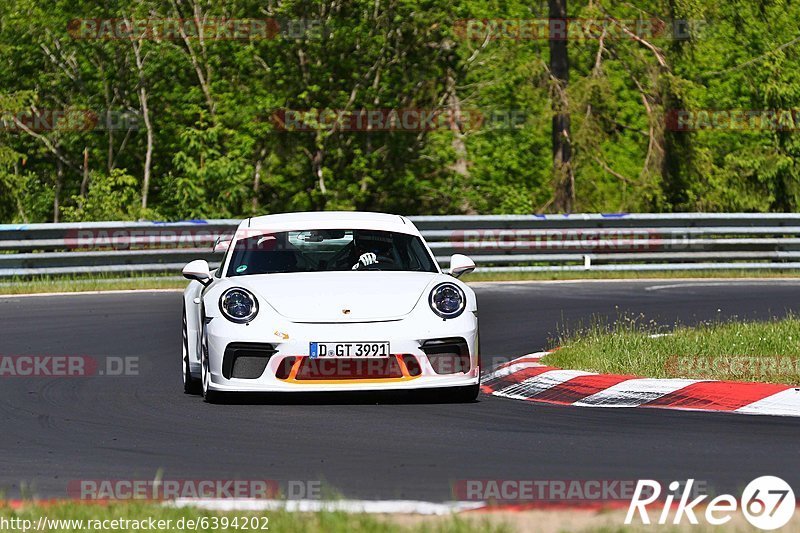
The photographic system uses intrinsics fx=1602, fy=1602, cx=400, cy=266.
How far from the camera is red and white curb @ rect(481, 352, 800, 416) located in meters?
9.22

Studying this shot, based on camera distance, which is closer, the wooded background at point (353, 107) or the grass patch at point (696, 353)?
the grass patch at point (696, 353)

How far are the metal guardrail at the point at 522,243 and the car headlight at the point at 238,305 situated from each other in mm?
11823

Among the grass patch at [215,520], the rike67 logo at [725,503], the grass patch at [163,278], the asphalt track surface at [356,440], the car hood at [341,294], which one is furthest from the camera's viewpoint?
the grass patch at [163,278]

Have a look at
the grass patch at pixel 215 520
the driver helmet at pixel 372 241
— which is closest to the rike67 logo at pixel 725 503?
the grass patch at pixel 215 520

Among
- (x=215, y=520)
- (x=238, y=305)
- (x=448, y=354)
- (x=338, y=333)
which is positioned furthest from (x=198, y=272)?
(x=215, y=520)

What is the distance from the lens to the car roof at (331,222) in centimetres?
1093

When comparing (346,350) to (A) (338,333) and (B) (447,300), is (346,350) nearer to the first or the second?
(A) (338,333)

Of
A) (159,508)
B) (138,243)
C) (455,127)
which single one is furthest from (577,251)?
(159,508)

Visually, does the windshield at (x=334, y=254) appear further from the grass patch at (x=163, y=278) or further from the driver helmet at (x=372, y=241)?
the grass patch at (x=163, y=278)

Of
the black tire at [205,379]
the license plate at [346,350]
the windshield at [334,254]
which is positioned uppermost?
the windshield at [334,254]

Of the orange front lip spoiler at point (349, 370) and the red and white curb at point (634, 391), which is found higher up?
the orange front lip spoiler at point (349, 370)

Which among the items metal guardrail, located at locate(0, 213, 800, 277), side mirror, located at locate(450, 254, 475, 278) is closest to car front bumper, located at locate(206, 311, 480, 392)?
side mirror, located at locate(450, 254, 475, 278)

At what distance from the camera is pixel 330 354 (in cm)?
952

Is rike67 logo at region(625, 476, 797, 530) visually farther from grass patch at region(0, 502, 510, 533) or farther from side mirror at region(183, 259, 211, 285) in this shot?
side mirror at region(183, 259, 211, 285)
